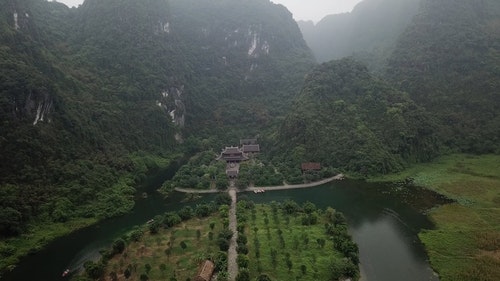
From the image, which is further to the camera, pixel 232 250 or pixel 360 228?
pixel 360 228

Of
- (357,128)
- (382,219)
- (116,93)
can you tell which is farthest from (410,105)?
(116,93)

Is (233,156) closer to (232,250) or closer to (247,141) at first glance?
(247,141)

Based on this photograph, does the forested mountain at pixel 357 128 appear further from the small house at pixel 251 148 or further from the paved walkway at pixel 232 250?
the paved walkway at pixel 232 250

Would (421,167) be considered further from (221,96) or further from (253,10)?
(253,10)

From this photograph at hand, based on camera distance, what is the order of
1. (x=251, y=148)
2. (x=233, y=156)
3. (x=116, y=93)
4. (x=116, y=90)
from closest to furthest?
(x=233, y=156), (x=251, y=148), (x=116, y=93), (x=116, y=90)

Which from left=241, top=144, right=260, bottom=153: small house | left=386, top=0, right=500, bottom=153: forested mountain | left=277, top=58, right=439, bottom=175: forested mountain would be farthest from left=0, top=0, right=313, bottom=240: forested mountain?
left=386, top=0, right=500, bottom=153: forested mountain

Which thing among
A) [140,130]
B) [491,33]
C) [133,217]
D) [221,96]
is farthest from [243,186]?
[491,33]

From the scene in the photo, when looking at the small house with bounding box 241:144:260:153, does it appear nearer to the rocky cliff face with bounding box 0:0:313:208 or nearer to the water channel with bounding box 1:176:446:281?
the rocky cliff face with bounding box 0:0:313:208
